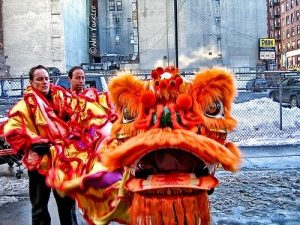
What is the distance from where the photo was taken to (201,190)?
8.96ft

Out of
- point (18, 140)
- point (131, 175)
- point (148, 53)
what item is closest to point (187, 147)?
point (131, 175)

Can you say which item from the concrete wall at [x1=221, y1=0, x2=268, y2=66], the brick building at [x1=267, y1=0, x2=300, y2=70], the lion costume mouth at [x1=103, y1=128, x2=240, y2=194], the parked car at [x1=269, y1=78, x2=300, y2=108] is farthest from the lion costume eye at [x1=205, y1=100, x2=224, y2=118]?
the brick building at [x1=267, y1=0, x2=300, y2=70]

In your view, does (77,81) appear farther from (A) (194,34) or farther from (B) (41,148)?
(A) (194,34)

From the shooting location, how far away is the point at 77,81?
191 inches

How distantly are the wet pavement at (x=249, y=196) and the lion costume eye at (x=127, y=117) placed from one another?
9.20 feet

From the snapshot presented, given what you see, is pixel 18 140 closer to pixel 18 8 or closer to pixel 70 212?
pixel 70 212

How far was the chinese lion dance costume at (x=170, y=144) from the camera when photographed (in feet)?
8.72

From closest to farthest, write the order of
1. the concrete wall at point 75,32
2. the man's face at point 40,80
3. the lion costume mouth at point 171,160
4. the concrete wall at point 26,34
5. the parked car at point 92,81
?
the lion costume mouth at point 171,160
the man's face at point 40,80
the parked car at point 92,81
the concrete wall at point 26,34
the concrete wall at point 75,32

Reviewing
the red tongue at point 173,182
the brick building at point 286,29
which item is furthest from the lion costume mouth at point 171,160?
the brick building at point 286,29

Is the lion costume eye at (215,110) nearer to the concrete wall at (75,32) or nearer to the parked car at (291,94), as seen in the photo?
the parked car at (291,94)

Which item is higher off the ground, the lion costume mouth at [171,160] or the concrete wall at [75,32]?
the concrete wall at [75,32]

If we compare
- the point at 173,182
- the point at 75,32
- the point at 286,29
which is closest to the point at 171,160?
the point at 173,182

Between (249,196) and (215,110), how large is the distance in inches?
154

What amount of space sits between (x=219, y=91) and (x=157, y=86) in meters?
0.36
